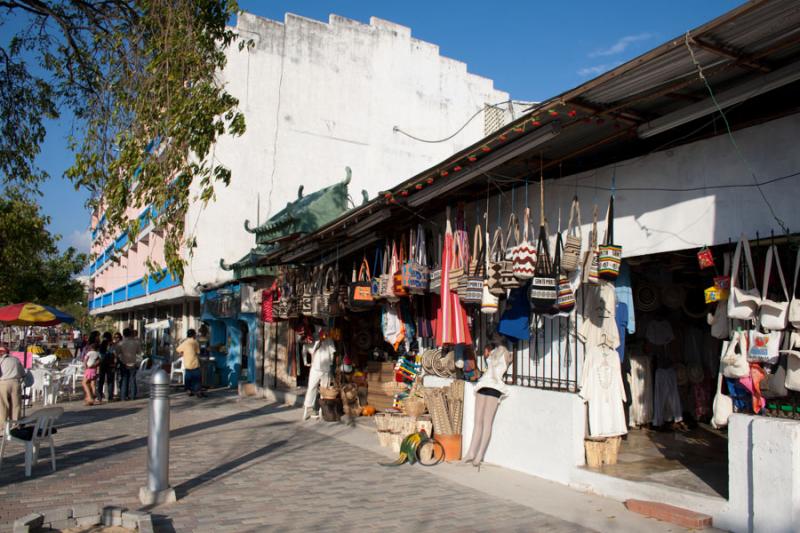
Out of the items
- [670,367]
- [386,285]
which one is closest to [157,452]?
[386,285]

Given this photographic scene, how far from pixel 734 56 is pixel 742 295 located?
2.19 meters

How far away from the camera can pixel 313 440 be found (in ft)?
36.3

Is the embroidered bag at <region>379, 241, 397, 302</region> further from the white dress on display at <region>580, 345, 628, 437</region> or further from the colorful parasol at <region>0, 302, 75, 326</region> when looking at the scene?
the colorful parasol at <region>0, 302, 75, 326</region>

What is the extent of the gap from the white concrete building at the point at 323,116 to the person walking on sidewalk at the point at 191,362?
170 inches

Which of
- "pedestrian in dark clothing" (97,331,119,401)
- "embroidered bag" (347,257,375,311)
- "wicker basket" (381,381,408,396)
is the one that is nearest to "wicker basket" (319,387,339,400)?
"wicker basket" (381,381,408,396)

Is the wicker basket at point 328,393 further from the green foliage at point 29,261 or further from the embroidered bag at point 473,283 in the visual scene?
the green foliage at point 29,261

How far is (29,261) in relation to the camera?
23.3 metres

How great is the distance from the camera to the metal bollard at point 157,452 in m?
6.94

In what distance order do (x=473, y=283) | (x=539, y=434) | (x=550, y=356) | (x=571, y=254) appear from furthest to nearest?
(x=550, y=356) → (x=473, y=283) → (x=539, y=434) → (x=571, y=254)

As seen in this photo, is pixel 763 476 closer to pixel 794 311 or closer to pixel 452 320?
pixel 794 311

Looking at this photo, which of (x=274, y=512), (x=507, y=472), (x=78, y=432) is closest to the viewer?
(x=274, y=512)

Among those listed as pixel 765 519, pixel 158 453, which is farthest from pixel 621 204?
pixel 158 453

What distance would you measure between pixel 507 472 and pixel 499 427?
624 millimetres

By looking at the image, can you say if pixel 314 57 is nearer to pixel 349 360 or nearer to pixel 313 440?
pixel 349 360
